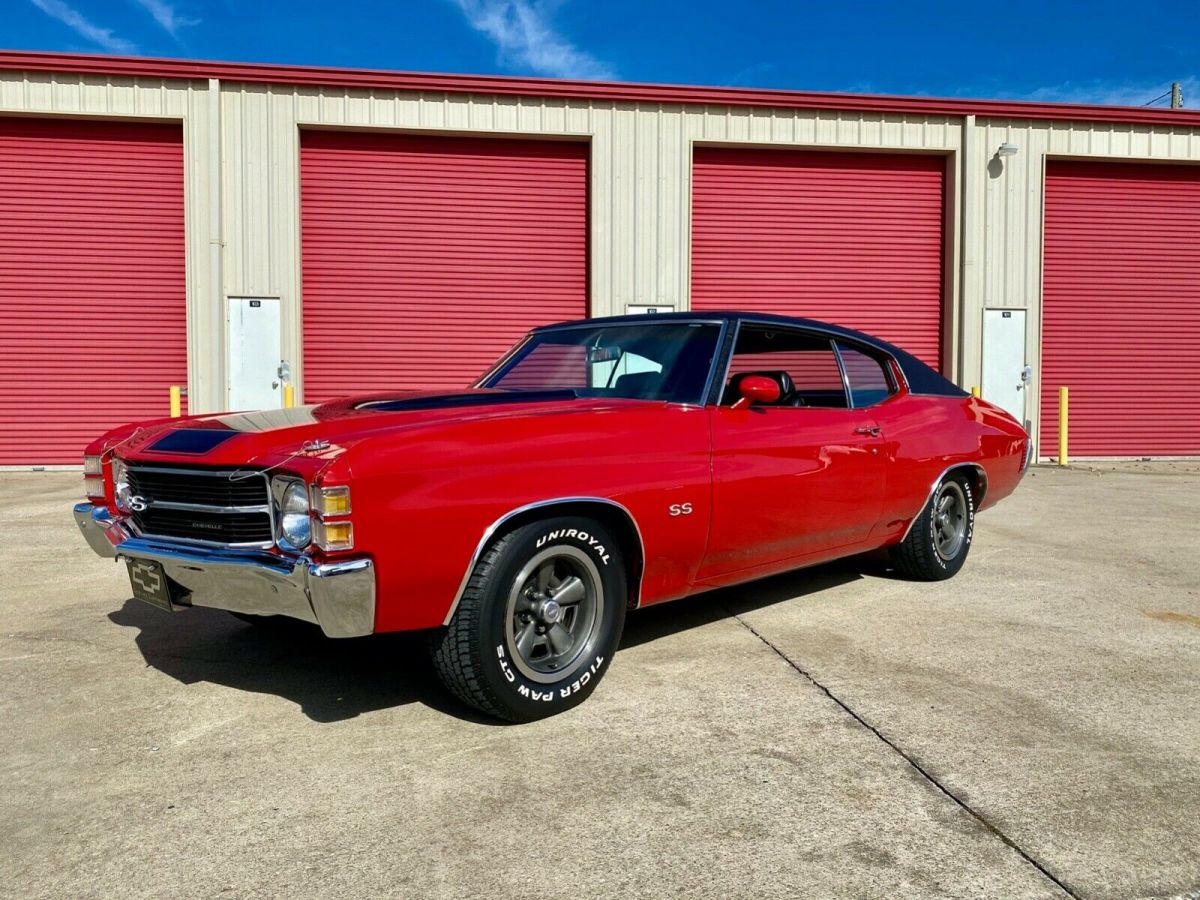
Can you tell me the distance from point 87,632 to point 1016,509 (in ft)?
24.2

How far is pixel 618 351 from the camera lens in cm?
405

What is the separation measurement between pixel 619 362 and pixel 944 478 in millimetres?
2102

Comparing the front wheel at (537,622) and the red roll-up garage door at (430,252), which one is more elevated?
the red roll-up garage door at (430,252)

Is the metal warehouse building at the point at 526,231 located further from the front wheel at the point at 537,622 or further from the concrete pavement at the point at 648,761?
the front wheel at the point at 537,622

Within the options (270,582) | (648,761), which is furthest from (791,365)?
(270,582)

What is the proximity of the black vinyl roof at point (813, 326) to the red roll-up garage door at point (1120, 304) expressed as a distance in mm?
9142

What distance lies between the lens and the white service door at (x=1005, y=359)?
1279cm

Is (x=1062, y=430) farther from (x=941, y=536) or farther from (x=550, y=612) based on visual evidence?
(x=550, y=612)

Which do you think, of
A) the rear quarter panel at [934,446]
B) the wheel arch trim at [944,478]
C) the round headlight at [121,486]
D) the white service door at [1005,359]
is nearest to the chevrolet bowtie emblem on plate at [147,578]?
the round headlight at [121,486]

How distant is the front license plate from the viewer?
2930 mm

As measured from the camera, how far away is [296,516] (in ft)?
8.65

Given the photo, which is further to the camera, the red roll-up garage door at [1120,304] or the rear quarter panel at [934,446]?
the red roll-up garage door at [1120,304]

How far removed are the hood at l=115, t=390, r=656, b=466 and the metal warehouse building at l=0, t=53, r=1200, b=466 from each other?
28.6ft

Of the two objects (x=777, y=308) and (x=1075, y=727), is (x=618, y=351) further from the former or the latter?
(x=777, y=308)
